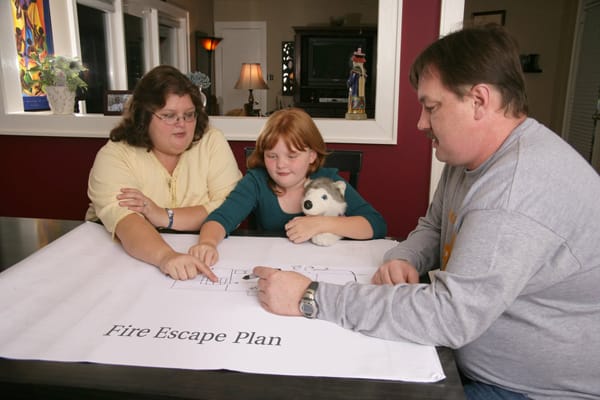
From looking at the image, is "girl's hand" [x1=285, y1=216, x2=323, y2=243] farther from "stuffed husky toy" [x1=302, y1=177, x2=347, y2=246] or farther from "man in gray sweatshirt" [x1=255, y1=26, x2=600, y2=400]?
"man in gray sweatshirt" [x1=255, y1=26, x2=600, y2=400]

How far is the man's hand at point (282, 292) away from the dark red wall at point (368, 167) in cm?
165

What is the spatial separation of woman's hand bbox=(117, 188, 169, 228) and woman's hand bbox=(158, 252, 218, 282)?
0.39 m

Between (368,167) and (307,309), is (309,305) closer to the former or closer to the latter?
(307,309)

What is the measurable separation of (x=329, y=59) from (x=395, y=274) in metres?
5.37

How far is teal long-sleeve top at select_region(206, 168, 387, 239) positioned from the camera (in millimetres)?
1423

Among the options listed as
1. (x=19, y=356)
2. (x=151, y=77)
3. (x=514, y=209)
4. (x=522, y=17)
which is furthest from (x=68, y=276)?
(x=522, y=17)

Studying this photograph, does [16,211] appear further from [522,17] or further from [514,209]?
[522,17]

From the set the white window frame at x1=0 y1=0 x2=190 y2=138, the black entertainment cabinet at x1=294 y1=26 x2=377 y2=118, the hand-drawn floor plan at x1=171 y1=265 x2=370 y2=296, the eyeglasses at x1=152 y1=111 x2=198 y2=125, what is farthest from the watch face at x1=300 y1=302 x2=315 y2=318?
the black entertainment cabinet at x1=294 y1=26 x2=377 y2=118

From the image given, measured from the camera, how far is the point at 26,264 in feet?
3.40

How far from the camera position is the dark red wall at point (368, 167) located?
7.58 feet

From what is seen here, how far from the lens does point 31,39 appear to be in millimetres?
2971

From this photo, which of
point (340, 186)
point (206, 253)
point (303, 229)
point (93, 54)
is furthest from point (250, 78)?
point (206, 253)

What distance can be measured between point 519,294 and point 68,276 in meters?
0.87

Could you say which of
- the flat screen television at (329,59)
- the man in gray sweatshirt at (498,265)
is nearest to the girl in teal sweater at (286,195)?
the man in gray sweatshirt at (498,265)
